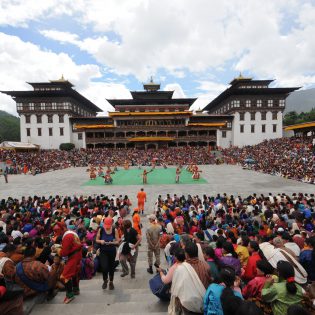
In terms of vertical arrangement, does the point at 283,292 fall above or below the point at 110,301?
above

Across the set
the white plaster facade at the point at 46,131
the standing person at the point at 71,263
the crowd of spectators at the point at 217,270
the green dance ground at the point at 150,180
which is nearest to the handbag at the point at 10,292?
the crowd of spectators at the point at 217,270

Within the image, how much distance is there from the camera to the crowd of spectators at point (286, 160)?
27.5 meters

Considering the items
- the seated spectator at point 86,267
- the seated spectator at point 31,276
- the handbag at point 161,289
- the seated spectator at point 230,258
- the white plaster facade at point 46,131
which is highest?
the white plaster facade at point 46,131

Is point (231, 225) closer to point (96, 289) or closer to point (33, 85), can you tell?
point (96, 289)

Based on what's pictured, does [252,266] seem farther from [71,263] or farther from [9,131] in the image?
[9,131]

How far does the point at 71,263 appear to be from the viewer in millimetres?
5293

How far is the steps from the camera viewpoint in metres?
4.63

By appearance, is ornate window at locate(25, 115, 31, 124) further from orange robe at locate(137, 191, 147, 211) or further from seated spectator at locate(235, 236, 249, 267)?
seated spectator at locate(235, 236, 249, 267)

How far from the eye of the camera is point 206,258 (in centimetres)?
436

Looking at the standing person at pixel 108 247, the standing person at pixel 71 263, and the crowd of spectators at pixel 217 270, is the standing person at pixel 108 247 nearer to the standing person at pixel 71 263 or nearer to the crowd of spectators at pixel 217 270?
the crowd of spectators at pixel 217 270

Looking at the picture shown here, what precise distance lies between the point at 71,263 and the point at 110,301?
3.75ft

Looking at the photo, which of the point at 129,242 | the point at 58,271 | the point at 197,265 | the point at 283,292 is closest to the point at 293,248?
the point at 283,292

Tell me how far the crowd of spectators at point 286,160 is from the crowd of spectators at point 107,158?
675cm

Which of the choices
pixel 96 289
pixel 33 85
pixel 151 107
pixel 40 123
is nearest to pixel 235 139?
pixel 151 107
